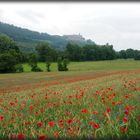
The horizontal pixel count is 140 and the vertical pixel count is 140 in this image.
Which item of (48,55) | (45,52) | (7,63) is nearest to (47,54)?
(48,55)

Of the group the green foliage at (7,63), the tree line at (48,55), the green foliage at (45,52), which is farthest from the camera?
the green foliage at (45,52)

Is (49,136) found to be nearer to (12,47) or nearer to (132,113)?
(132,113)

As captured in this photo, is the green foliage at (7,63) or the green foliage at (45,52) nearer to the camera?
the green foliage at (7,63)

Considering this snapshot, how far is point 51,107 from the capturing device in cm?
586

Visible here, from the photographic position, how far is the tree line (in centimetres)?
7719

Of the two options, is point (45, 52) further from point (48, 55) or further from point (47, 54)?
point (48, 55)

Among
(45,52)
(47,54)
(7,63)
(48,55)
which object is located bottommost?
(7,63)

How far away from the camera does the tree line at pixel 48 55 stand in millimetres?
77188

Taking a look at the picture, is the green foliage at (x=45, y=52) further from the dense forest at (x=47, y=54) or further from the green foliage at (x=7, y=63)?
the green foliage at (x=7, y=63)

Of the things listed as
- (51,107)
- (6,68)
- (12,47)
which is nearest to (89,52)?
(12,47)

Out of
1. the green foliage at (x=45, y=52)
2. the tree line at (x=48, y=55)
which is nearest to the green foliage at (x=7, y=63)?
the tree line at (x=48, y=55)

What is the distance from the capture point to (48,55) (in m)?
106

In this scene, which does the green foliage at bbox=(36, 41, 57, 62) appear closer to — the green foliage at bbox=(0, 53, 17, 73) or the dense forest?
the dense forest

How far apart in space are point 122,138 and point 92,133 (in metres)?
0.44
